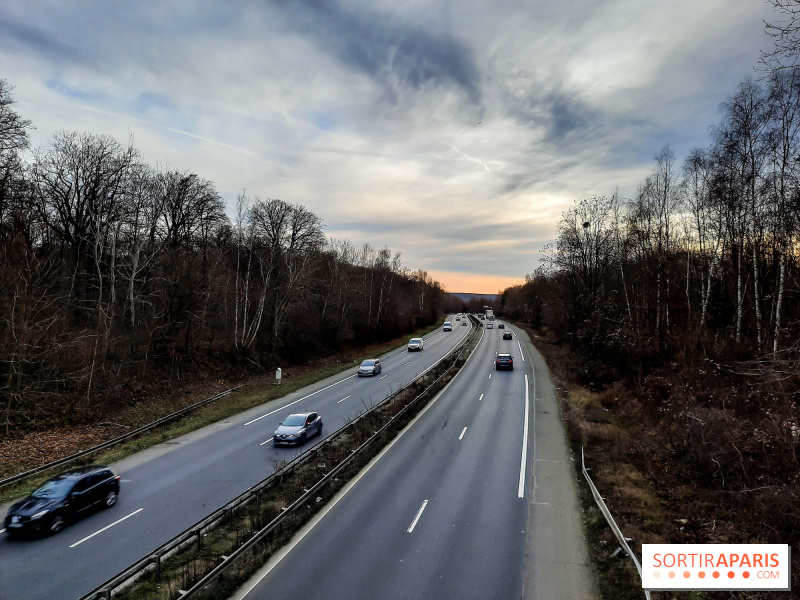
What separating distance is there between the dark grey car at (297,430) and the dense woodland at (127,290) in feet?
35.7

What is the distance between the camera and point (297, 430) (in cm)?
1967

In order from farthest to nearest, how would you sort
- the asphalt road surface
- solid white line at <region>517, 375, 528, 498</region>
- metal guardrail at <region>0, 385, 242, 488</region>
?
metal guardrail at <region>0, 385, 242, 488</region>
solid white line at <region>517, 375, 528, 498</region>
the asphalt road surface

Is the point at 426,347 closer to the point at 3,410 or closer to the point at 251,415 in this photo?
the point at 251,415

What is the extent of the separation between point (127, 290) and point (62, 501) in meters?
23.0

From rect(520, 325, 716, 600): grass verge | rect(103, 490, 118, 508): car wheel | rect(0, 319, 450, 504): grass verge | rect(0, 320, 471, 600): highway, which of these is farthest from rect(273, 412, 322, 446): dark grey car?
rect(520, 325, 716, 600): grass verge

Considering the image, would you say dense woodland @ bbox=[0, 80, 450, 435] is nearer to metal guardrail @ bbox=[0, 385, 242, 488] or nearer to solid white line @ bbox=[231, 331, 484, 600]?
metal guardrail @ bbox=[0, 385, 242, 488]

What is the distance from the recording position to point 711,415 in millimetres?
16578

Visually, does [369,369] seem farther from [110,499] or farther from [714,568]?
Answer: [714,568]

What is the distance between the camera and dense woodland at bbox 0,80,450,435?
21578 mm

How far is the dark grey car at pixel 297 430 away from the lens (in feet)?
63.7

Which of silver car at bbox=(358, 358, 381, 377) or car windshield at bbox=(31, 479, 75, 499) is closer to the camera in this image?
car windshield at bbox=(31, 479, 75, 499)

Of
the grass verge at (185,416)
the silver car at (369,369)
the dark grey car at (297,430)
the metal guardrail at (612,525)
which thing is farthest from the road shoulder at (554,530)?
the silver car at (369,369)

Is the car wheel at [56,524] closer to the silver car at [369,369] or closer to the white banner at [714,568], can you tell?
the white banner at [714,568]

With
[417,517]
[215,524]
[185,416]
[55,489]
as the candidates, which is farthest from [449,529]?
[185,416]
